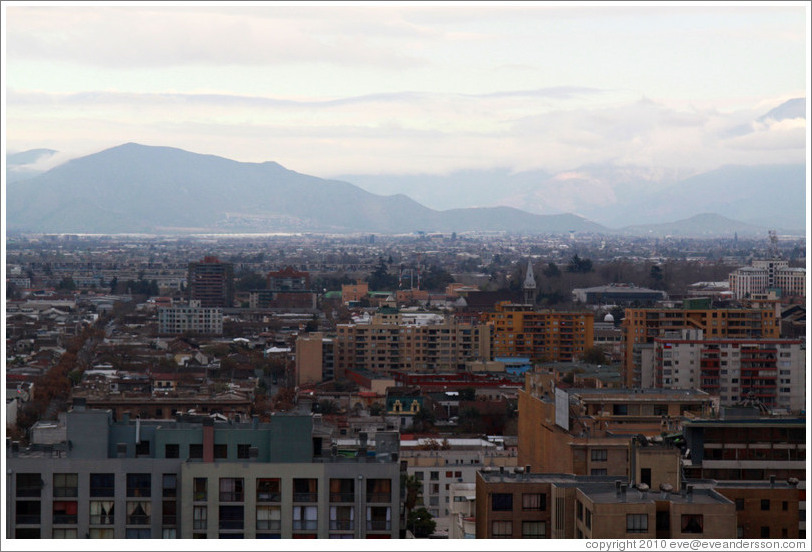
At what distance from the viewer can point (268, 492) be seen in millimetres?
5961

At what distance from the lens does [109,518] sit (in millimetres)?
6051

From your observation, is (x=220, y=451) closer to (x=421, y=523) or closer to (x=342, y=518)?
(x=342, y=518)

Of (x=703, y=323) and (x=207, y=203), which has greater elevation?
(x=207, y=203)

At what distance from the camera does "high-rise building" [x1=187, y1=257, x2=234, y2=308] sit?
40.2 m

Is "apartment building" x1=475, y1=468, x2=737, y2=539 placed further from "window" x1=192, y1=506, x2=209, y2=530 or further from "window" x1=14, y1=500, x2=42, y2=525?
"window" x1=14, y1=500, x2=42, y2=525

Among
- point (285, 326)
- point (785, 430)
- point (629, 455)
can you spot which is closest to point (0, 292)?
point (629, 455)

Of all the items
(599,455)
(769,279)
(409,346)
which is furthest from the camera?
(769,279)

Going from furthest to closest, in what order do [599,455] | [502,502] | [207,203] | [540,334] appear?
1. [207,203]
2. [540,334]
3. [599,455]
4. [502,502]

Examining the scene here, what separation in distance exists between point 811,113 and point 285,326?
25949 millimetres

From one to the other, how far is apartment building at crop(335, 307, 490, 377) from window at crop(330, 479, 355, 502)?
53.9 feet

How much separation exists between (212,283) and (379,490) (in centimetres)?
3593

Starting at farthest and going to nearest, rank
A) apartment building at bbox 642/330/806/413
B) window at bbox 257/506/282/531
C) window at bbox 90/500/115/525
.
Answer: apartment building at bbox 642/330/806/413
window at bbox 90/500/115/525
window at bbox 257/506/282/531

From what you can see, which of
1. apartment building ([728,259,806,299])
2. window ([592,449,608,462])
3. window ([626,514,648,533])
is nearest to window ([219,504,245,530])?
window ([626,514,648,533])

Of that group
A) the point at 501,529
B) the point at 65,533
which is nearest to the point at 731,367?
the point at 501,529
